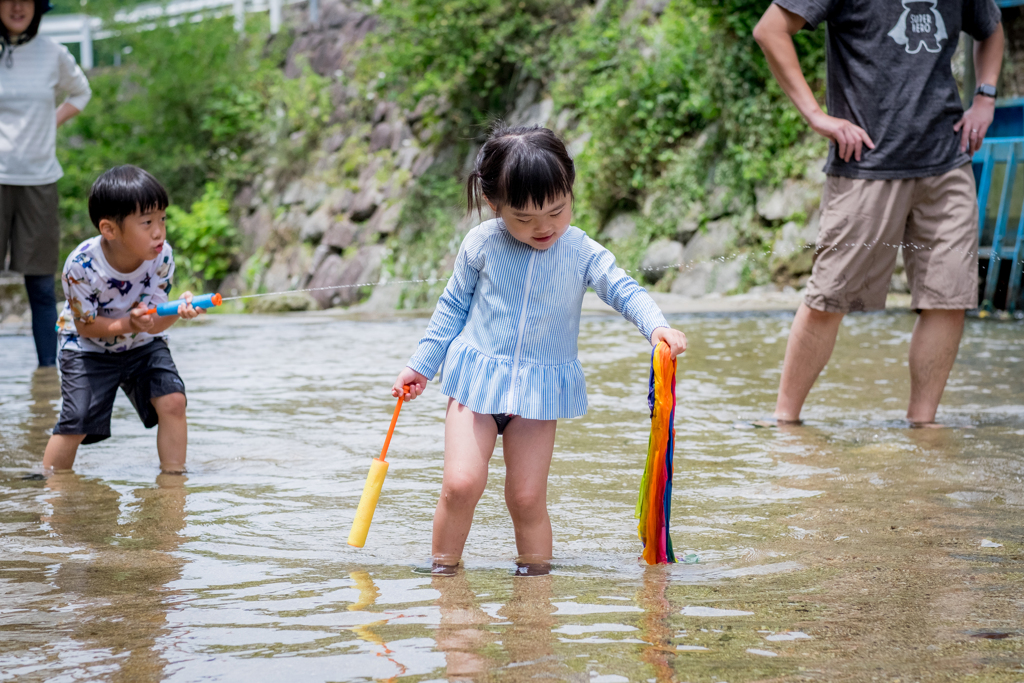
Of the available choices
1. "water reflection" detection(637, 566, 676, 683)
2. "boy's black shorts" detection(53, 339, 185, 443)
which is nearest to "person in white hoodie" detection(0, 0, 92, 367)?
"boy's black shorts" detection(53, 339, 185, 443)

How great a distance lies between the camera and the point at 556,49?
14.4 m

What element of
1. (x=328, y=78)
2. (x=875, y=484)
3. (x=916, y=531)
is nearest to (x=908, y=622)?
(x=916, y=531)

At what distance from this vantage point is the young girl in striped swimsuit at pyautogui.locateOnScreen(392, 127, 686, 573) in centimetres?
258

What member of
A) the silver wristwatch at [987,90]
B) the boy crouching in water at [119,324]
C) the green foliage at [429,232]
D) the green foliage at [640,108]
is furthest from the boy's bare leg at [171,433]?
the green foliage at [429,232]

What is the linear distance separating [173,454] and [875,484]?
7.63ft

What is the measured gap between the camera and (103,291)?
3666 mm

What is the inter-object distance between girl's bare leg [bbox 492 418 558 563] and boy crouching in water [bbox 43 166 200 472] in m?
1.49

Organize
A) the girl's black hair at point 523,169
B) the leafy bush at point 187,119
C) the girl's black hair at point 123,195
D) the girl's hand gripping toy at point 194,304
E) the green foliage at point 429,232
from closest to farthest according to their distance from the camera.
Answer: the girl's black hair at point 523,169, the girl's hand gripping toy at point 194,304, the girl's black hair at point 123,195, the green foliage at point 429,232, the leafy bush at point 187,119

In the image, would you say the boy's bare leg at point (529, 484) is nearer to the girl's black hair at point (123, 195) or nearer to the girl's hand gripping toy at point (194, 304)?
the girl's hand gripping toy at point (194, 304)

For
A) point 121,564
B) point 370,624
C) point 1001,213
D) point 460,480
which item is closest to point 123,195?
point 121,564

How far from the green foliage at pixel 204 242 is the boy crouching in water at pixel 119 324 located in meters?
14.7

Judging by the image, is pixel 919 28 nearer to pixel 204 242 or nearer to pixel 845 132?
pixel 845 132

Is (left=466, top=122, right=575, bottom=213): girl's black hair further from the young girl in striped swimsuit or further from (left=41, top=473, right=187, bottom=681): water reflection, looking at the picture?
(left=41, top=473, right=187, bottom=681): water reflection

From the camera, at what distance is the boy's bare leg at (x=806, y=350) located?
422 cm
